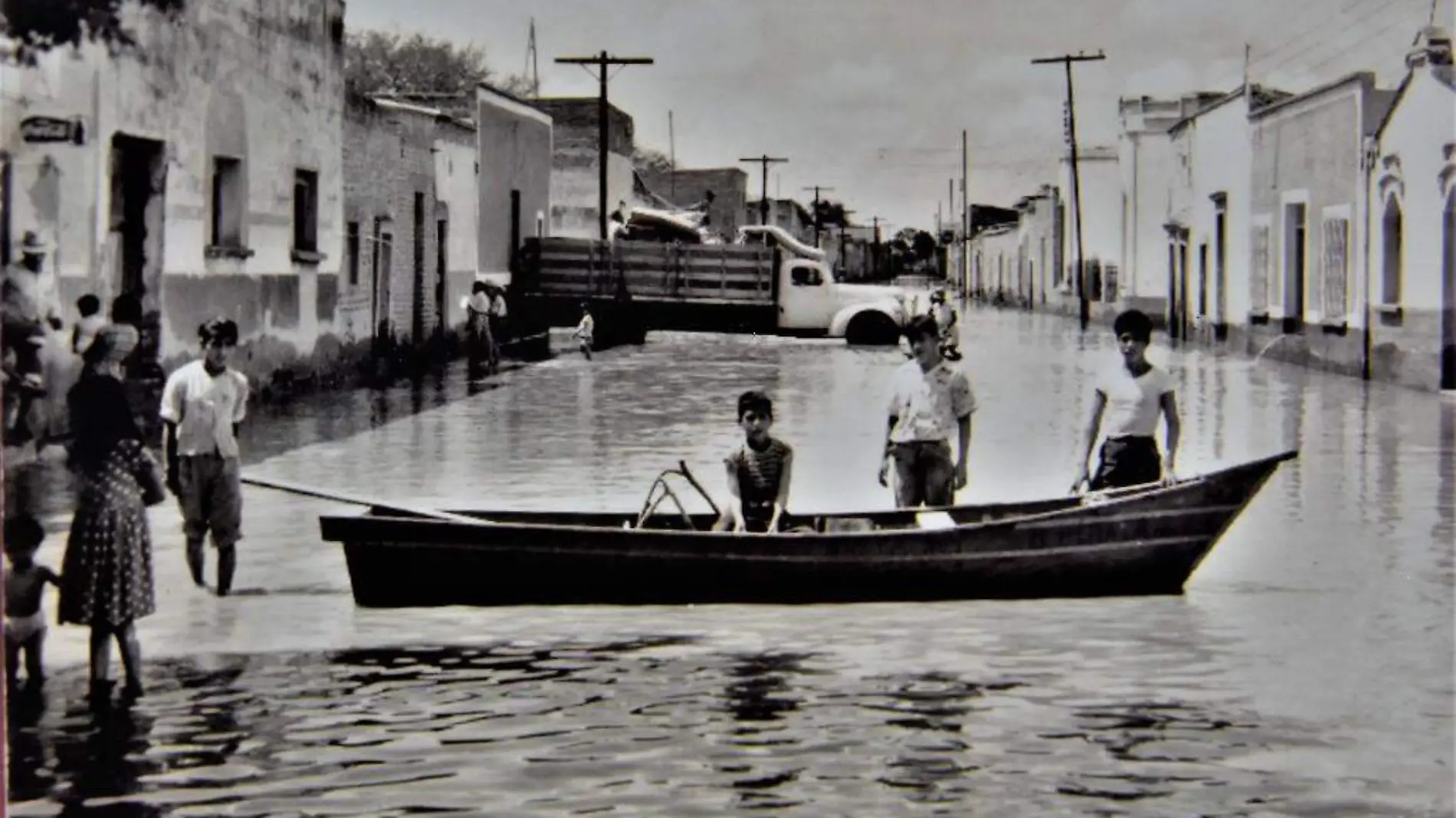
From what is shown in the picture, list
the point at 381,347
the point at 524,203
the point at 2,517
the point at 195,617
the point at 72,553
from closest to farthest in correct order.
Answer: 1. the point at 2,517
2. the point at 72,553
3. the point at 195,617
4. the point at 381,347
5. the point at 524,203

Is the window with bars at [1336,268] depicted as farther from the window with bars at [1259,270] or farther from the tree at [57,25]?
the tree at [57,25]

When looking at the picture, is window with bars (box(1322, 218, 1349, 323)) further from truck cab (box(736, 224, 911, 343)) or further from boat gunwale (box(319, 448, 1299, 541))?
boat gunwale (box(319, 448, 1299, 541))

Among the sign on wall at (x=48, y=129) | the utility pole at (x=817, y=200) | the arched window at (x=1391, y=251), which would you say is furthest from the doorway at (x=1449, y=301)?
the sign on wall at (x=48, y=129)

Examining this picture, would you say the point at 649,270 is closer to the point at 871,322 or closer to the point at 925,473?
the point at 871,322

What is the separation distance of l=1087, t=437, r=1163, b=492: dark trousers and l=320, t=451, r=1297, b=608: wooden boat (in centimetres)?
14

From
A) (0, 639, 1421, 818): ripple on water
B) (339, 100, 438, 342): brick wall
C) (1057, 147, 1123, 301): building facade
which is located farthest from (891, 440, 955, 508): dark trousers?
(1057, 147, 1123, 301): building facade

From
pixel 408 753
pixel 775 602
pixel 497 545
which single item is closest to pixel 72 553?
pixel 408 753

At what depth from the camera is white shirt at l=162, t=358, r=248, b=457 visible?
7.75 meters

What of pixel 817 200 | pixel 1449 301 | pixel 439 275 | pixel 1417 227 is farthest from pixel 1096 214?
pixel 817 200

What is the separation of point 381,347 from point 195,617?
7.95m

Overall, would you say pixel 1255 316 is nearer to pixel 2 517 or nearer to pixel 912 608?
pixel 912 608

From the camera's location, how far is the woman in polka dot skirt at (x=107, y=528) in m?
6.14

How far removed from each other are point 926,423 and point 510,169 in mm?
12543

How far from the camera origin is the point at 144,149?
963cm
